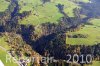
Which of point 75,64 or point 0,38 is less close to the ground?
point 0,38

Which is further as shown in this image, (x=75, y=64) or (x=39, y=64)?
(x=75, y=64)

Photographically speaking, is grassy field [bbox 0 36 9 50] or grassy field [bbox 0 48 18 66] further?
grassy field [bbox 0 36 9 50]

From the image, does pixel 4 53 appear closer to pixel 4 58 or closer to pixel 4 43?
pixel 4 58

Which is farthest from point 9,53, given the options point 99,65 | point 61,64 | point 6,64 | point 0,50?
point 99,65

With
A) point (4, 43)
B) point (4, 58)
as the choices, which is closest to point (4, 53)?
point (4, 58)

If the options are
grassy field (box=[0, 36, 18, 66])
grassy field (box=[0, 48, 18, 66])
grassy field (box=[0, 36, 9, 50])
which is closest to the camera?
grassy field (box=[0, 48, 18, 66])

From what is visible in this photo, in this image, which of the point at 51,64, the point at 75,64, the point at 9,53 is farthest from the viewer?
the point at 75,64

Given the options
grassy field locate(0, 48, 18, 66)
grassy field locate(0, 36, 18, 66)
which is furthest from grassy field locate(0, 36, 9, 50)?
grassy field locate(0, 48, 18, 66)

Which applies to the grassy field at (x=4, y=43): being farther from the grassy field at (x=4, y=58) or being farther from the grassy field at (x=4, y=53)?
the grassy field at (x=4, y=58)

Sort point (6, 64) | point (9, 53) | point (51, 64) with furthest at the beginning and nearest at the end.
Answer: point (51, 64), point (9, 53), point (6, 64)

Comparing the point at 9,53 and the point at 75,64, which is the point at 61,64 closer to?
the point at 75,64

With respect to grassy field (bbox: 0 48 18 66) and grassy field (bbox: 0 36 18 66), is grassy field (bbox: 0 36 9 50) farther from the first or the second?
grassy field (bbox: 0 48 18 66)
